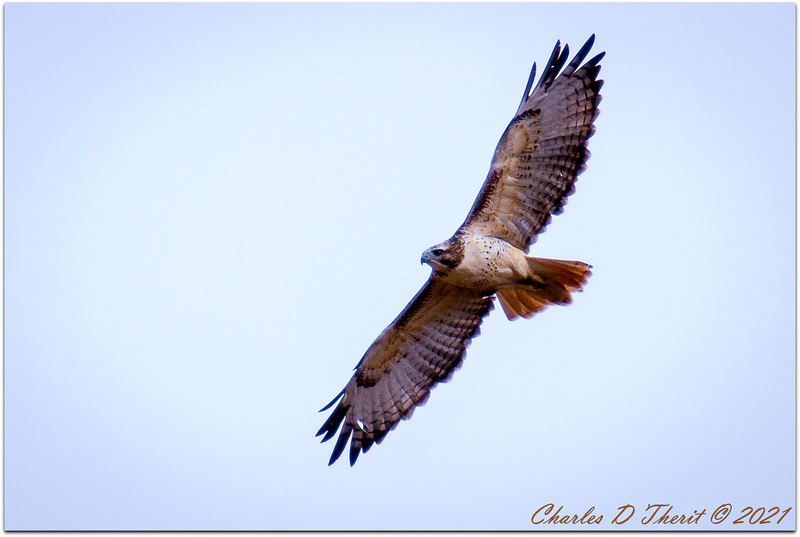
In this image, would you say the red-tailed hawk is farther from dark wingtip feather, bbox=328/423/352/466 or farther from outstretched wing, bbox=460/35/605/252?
dark wingtip feather, bbox=328/423/352/466

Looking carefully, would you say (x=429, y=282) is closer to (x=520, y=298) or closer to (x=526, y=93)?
(x=520, y=298)

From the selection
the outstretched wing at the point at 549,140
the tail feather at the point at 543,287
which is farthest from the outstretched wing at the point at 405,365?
the outstretched wing at the point at 549,140

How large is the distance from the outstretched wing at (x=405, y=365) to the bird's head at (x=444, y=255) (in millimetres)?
669

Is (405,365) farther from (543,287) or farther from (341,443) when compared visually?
(543,287)

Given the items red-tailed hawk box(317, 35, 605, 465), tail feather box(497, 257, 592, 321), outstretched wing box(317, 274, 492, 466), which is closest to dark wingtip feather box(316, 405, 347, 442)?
outstretched wing box(317, 274, 492, 466)

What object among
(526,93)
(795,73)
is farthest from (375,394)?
(795,73)

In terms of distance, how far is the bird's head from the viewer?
8.46 metres

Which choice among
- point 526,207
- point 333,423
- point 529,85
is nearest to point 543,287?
point 526,207

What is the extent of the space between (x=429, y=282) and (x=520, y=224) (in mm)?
913

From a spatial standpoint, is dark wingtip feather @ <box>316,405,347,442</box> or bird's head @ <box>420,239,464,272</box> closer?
bird's head @ <box>420,239,464,272</box>

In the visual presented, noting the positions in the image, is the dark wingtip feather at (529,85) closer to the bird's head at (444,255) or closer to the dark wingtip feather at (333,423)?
the bird's head at (444,255)

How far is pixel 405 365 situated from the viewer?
9.41 m

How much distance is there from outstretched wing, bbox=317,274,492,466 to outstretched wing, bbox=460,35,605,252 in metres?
1.00

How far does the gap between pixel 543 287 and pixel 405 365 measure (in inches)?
58.4
